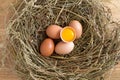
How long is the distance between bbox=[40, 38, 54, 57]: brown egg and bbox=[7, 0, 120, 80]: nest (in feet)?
0.06

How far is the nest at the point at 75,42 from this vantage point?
39.9 inches

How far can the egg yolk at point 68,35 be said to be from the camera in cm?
106

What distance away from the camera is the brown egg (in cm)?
106

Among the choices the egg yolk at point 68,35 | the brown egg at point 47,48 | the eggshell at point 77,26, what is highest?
the eggshell at point 77,26

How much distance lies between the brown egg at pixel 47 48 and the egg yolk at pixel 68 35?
0.05 metres

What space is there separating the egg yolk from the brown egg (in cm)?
5

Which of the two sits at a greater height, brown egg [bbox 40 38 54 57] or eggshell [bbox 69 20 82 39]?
eggshell [bbox 69 20 82 39]

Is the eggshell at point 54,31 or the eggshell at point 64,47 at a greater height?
the eggshell at point 54,31

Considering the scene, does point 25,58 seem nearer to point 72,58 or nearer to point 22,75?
point 22,75

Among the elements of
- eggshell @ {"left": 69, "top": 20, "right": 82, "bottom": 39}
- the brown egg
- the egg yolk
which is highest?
eggshell @ {"left": 69, "top": 20, "right": 82, "bottom": 39}

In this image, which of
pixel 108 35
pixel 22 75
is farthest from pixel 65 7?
pixel 22 75

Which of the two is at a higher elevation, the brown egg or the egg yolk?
the egg yolk

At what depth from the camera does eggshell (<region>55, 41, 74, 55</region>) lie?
1.06 m

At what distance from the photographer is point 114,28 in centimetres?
105
